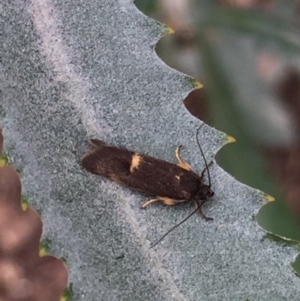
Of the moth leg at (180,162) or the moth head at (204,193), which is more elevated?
the moth leg at (180,162)

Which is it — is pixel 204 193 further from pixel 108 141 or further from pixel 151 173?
pixel 108 141

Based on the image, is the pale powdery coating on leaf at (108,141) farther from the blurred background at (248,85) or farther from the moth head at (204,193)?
the blurred background at (248,85)

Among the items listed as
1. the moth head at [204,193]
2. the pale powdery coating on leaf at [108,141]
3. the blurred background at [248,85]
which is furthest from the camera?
the blurred background at [248,85]

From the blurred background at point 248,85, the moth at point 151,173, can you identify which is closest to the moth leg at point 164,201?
the moth at point 151,173

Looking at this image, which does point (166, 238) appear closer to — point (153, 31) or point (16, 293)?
point (153, 31)

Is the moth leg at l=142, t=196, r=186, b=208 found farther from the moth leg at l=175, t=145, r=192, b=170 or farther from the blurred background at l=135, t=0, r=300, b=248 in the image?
the blurred background at l=135, t=0, r=300, b=248

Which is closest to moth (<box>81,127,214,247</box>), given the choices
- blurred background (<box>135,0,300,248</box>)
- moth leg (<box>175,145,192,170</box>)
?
moth leg (<box>175,145,192,170</box>)
